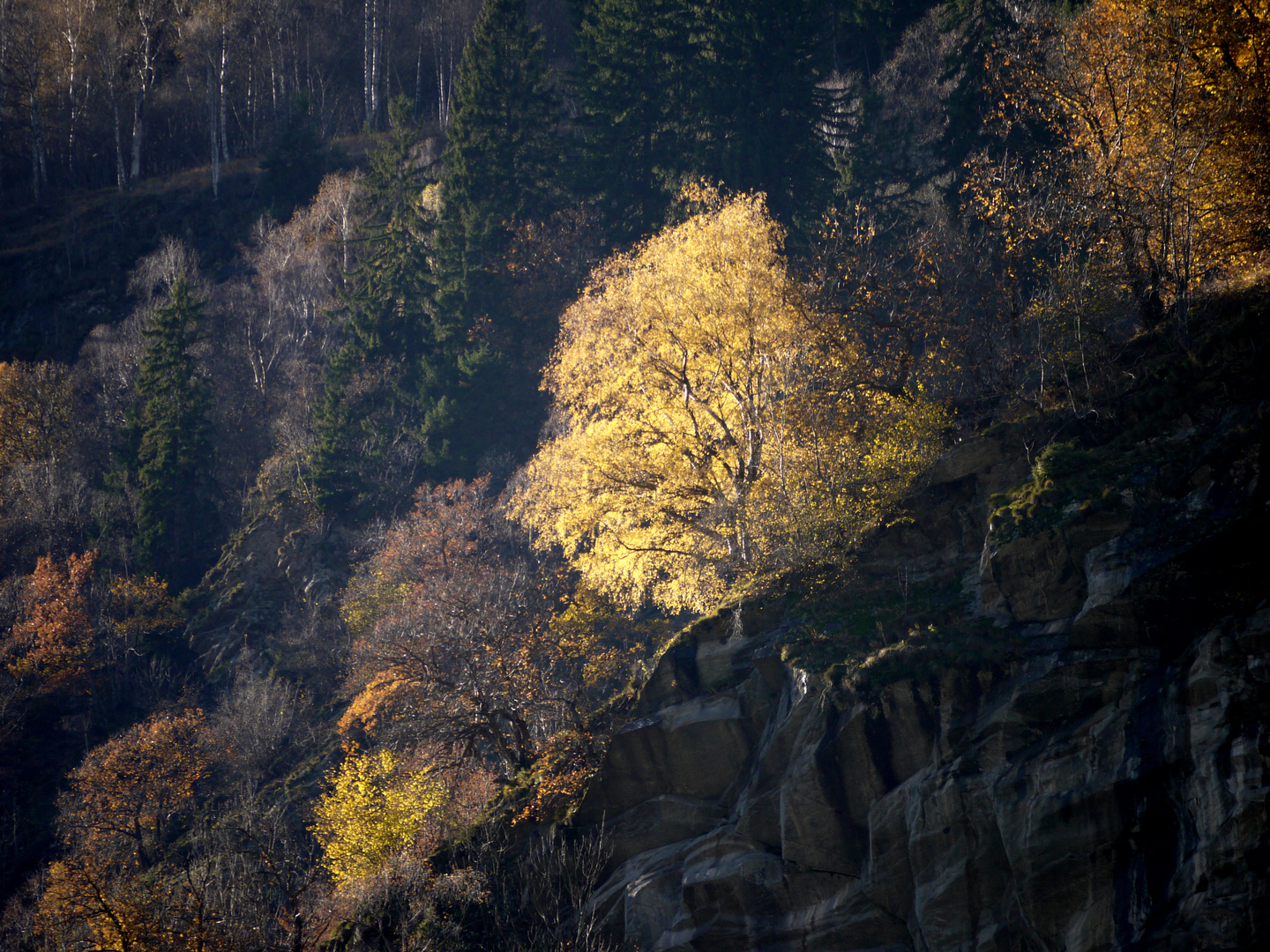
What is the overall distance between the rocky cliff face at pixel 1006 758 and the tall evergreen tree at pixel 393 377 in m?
31.2

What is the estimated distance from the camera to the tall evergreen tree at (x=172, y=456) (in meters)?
46.5

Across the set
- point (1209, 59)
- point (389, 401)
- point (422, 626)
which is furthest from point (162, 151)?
point (1209, 59)

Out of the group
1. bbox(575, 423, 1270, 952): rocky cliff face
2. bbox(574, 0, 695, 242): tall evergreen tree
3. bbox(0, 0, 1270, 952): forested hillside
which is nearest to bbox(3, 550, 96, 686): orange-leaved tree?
bbox(0, 0, 1270, 952): forested hillside

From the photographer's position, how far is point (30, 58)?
67000mm

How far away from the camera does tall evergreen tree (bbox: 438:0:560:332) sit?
154 feet

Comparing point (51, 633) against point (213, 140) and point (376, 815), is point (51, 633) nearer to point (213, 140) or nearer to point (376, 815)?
point (376, 815)

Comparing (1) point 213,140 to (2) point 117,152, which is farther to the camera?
(2) point 117,152

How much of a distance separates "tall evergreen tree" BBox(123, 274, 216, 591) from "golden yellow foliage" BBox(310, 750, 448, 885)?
88.3ft

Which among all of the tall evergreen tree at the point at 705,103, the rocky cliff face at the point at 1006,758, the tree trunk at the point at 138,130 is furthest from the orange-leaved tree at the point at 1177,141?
the tree trunk at the point at 138,130

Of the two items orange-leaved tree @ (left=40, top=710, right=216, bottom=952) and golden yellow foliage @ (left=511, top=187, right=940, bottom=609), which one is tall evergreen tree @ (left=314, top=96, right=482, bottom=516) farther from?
golden yellow foliage @ (left=511, top=187, right=940, bottom=609)

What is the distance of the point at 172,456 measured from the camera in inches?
1859

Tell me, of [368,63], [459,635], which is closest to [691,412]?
[459,635]

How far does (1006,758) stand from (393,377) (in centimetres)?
4165

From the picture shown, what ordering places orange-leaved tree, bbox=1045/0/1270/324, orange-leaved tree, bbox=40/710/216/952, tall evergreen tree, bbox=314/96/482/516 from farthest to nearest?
tall evergreen tree, bbox=314/96/482/516 < orange-leaved tree, bbox=40/710/216/952 < orange-leaved tree, bbox=1045/0/1270/324
